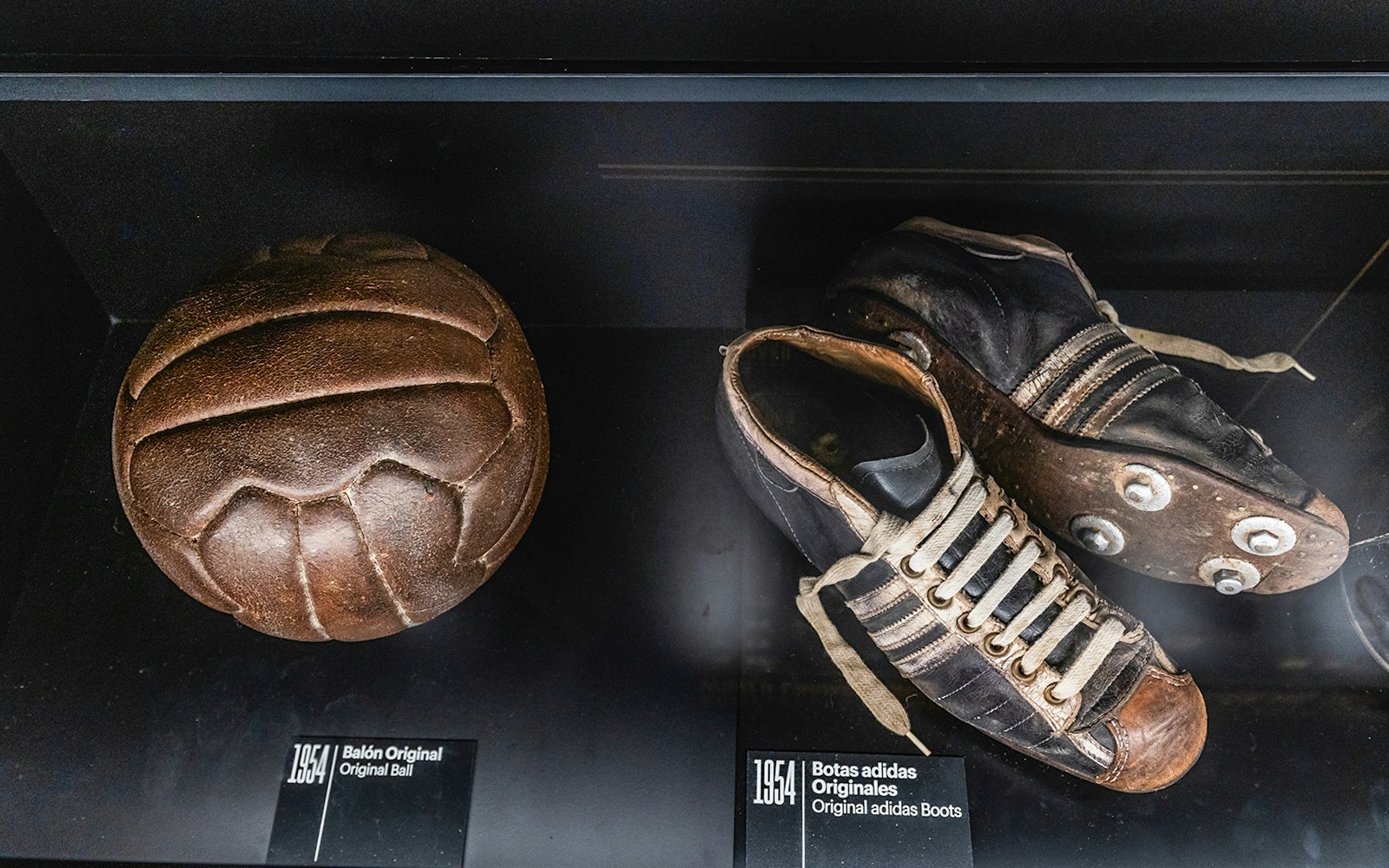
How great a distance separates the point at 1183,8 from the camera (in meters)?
1.34

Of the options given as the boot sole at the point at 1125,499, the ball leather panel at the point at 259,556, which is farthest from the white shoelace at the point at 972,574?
the ball leather panel at the point at 259,556

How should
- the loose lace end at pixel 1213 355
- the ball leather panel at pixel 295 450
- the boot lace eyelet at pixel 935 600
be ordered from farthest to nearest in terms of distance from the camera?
the loose lace end at pixel 1213 355, the boot lace eyelet at pixel 935 600, the ball leather panel at pixel 295 450

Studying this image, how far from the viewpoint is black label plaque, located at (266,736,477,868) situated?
53.6 inches

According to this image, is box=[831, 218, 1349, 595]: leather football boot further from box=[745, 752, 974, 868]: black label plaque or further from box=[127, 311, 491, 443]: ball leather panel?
box=[127, 311, 491, 443]: ball leather panel

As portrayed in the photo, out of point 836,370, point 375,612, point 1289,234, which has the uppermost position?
point 1289,234

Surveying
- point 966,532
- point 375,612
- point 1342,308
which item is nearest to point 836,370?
point 966,532

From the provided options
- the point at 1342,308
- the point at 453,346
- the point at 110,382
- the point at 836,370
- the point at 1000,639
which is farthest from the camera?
the point at 110,382

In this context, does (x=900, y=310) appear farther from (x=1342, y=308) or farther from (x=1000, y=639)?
(x=1342, y=308)

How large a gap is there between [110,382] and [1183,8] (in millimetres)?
2015

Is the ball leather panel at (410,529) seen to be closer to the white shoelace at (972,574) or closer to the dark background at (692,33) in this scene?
the white shoelace at (972,574)

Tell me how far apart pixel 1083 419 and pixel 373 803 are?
1.25 meters

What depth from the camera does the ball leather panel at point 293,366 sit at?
119 centimetres

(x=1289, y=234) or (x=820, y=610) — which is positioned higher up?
(x=1289, y=234)

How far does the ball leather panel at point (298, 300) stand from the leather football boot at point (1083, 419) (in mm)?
713
